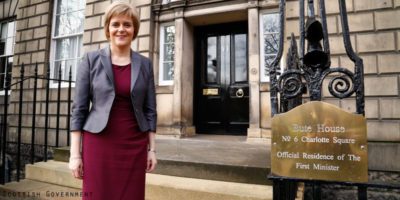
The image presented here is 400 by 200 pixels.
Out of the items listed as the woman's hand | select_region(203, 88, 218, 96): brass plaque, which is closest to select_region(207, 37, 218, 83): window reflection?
select_region(203, 88, 218, 96): brass plaque

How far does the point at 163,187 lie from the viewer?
2.91m

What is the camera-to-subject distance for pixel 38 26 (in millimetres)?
8352

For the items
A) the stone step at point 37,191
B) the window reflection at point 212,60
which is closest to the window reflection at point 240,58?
the window reflection at point 212,60

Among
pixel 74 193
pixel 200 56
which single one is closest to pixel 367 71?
pixel 200 56

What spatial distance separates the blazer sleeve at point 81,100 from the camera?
5.72 feet

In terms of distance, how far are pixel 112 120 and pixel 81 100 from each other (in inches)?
9.5

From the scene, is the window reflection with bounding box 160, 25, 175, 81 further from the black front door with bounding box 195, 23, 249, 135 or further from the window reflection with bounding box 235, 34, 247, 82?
the window reflection with bounding box 235, 34, 247, 82

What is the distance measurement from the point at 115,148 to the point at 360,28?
15.5 ft

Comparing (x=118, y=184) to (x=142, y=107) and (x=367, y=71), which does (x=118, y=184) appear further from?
(x=367, y=71)

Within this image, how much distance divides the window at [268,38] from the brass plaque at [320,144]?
408cm

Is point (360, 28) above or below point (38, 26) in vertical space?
below

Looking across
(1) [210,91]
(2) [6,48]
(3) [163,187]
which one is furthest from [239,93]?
(2) [6,48]

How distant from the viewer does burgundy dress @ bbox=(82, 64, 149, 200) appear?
173 centimetres

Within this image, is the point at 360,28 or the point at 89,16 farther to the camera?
the point at 89,16
